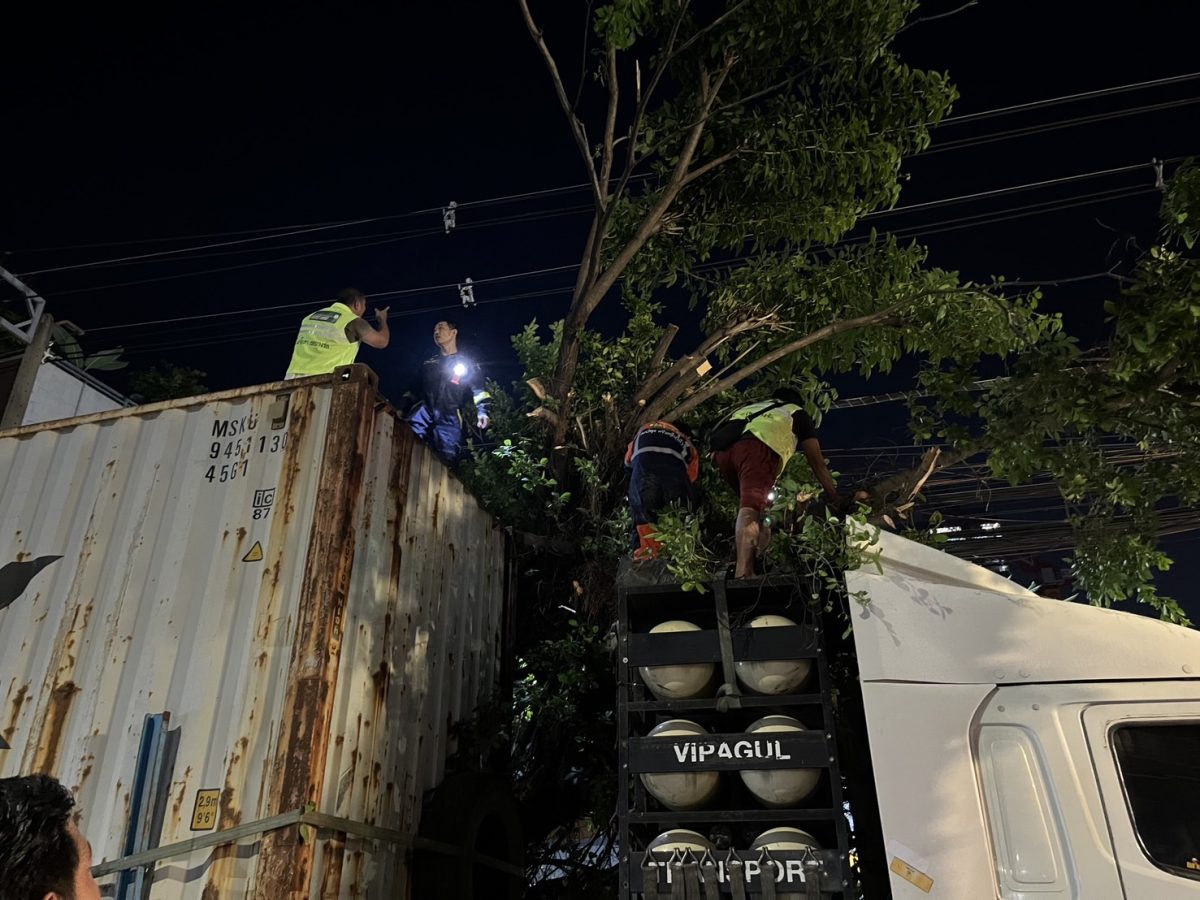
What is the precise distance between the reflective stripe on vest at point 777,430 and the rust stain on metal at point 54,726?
4.05 metres

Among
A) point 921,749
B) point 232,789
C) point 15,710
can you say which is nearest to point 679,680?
point 921,749

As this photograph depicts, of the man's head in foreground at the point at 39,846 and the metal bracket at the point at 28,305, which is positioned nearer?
the man's head in foreground at the point at 39,846

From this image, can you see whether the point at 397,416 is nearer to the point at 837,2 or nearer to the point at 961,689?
the point at 961,689

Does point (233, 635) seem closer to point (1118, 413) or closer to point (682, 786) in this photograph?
point (682, 786)

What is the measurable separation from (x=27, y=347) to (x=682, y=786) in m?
11.9

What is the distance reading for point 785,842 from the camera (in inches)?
144

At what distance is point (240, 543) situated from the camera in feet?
15.4

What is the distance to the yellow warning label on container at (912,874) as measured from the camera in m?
3.35

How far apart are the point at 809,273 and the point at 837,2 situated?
2521mm

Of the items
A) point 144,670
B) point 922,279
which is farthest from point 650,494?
point 922,279

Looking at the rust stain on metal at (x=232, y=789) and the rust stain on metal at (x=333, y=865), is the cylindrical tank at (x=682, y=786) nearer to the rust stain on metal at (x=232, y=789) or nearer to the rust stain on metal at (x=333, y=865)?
the rust stain on metal at (x=333, y=865)

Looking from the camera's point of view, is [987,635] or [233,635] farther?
[233,635]

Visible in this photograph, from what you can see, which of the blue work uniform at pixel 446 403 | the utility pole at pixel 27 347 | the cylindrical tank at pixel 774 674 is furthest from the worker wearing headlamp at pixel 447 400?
the utility pole at pixel 27 347

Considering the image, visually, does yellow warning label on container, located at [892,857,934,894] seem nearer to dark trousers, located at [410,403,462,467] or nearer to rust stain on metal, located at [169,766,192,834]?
rust stain on metal, located at [169,766,192,834]
